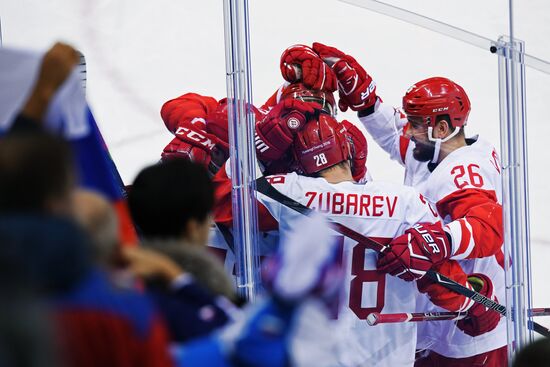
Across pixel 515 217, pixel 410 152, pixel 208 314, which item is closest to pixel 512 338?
pixel 515 217

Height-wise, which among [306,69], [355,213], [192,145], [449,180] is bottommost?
[355,213]

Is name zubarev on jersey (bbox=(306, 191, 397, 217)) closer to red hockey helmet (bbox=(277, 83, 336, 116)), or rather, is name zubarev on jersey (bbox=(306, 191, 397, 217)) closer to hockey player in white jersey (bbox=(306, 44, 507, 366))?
hockey player in white jersey (bbox=(306, 44, 507, 366))

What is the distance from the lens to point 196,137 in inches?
143

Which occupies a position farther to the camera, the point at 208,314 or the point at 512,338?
the point at 512,338

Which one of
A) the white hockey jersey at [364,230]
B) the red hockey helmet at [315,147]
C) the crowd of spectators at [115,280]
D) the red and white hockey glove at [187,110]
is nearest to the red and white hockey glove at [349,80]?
the red hockey helmet at [315,147]

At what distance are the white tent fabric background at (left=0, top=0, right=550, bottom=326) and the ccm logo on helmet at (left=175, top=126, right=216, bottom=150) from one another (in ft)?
0.23

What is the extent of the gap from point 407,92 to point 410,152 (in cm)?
20

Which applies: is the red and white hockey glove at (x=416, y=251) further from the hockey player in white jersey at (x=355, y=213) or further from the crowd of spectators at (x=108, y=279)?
the crowd of spectators at (x=108, y=279)

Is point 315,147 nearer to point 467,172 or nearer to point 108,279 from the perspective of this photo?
point 467,172

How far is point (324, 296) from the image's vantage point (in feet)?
4.32

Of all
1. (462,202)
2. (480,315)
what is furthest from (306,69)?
(480,315)

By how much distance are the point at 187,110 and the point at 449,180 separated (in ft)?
2.85

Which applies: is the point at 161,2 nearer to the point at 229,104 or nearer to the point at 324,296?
the point at 229,104

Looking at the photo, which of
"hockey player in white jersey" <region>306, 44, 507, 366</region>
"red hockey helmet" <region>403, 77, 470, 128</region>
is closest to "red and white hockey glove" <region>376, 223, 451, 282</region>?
"hockey player in white jersey" <region>306, 44, 507, 366</region>
